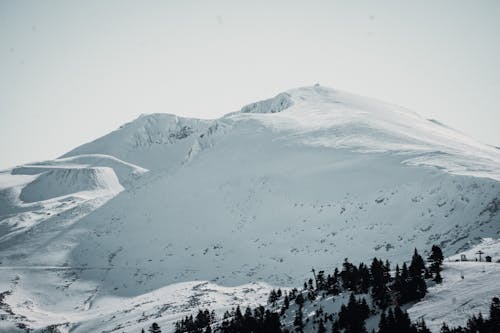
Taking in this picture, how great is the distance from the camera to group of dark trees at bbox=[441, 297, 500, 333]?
A: 184 feet

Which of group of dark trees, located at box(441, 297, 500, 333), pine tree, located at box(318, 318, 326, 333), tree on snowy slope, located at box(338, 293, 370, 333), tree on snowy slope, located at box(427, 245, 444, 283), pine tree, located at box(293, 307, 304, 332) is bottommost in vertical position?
pine tree, located at box(293, 307, 304, 332)

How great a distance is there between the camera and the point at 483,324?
56.7 m

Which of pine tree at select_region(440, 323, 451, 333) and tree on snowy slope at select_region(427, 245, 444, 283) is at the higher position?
tree on snowy slope at select_region(427, 245, 444, 283)

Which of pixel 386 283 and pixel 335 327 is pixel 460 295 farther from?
pixel 335 327

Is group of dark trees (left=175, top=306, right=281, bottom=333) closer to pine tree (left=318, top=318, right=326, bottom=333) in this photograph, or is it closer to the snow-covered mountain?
pine tree (left=318, top=318, right=326, bottom=333)

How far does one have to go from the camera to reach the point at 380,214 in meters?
139

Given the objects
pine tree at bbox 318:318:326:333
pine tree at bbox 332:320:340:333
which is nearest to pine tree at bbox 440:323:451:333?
pine tree at bbox 332:320:340:333

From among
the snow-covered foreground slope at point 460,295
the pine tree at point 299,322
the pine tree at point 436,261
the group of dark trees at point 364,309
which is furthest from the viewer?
the pine tree at point 299,322

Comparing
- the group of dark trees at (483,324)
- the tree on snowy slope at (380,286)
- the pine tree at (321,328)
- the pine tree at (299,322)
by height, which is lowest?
the pine tree at (299,322)

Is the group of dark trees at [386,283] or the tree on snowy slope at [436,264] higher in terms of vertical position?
the tree on snowy slope at [436,264]

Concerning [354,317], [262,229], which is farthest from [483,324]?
[262,229]

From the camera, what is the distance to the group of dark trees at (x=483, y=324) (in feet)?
184

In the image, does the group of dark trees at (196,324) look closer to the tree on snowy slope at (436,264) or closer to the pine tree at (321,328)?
the pine tree at (321,328)

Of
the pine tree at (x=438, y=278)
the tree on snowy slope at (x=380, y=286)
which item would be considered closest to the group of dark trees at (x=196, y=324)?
the tree on snowy slope at (x=380, y=286)
